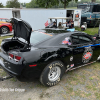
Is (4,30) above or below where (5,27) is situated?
below

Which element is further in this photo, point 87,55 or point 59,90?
point 87,55

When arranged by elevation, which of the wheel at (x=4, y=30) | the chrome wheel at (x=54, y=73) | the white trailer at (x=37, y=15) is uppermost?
the white trailer at (x=37, y=15)

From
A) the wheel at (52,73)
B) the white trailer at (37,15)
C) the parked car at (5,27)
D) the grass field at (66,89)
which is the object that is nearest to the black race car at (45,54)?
the wheel at (52,73)

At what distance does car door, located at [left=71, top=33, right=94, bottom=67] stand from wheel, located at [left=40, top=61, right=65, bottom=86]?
0.59 m

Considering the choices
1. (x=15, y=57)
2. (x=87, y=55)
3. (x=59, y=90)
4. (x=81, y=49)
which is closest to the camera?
(x=15, y=57)

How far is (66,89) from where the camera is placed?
9.66 feet

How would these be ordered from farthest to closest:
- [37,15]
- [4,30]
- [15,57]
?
[37,15], [4,30], [15,57]

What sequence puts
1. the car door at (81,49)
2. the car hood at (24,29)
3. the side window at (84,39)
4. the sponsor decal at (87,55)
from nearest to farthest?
the car hood at (24,29)
the car door at (81,49)
the sponsor decal at (87,55)
the side window at (84,39)

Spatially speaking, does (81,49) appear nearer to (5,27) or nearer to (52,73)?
(52,73)

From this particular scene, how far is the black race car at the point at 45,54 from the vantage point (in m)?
2.50

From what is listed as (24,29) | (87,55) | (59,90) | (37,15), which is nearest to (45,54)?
(24,29)

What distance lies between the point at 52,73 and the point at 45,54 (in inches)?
25.2

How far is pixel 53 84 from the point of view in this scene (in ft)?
9.84

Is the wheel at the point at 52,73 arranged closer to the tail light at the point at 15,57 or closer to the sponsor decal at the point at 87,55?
the tail light at the point at 15,57
